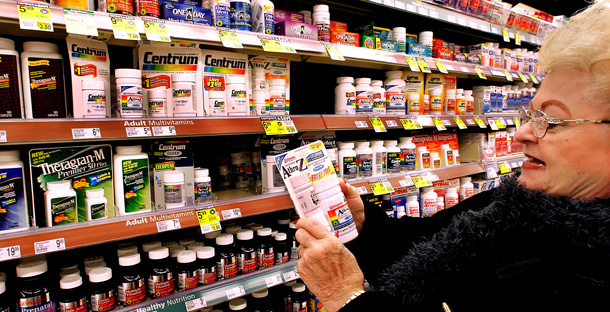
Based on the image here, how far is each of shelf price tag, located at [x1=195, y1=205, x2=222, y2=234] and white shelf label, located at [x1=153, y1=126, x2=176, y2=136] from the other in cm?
34

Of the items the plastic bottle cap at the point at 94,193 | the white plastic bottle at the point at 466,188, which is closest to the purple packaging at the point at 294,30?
the plastic bottle cap at the point at 94,193

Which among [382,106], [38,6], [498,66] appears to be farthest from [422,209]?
[38,6]

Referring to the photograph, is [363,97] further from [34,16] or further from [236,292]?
[34,16]

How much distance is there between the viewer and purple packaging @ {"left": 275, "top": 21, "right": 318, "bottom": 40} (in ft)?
6.23

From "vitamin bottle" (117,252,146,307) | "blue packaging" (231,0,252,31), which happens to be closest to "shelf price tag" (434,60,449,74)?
"blue packaging" (231,0,252,31)

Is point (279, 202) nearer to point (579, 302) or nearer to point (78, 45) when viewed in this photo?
point (78, 45)

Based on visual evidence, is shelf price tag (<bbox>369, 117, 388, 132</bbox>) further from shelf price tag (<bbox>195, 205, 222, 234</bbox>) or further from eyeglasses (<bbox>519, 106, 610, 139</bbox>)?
eyeglasses (<bbox>519, 106, 610, 139</bbox>)

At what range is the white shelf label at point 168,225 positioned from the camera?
1496 millimetres

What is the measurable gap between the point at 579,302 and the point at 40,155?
1.68m

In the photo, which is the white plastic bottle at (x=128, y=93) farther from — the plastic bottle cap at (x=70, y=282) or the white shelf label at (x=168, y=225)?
the plastic bottle cap at (x=70, y=282)

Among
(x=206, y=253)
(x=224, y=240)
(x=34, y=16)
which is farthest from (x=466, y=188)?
(x=34, y=16)

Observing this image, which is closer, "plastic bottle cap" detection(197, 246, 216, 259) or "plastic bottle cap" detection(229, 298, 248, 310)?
"plastic bottle cap" detection(197, 246, 216, 259)

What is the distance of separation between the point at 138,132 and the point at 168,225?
1.28 ft

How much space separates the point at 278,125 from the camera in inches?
70.7
